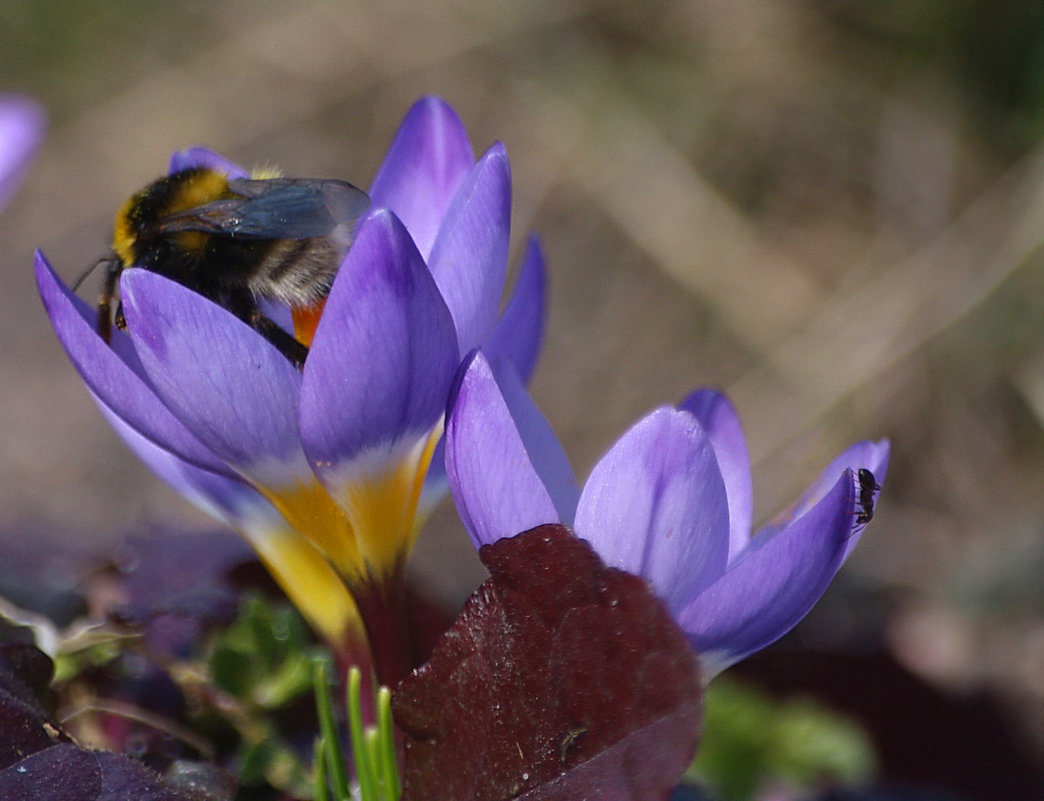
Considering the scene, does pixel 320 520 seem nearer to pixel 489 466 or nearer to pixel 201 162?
pixel 489 466

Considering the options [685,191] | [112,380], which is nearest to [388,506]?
[112,380]

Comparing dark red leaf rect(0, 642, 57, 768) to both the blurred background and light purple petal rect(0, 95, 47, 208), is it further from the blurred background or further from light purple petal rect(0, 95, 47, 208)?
the blurred background

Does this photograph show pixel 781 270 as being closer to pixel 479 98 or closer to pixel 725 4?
pixel 725 4

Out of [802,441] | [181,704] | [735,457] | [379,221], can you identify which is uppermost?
[379,221]

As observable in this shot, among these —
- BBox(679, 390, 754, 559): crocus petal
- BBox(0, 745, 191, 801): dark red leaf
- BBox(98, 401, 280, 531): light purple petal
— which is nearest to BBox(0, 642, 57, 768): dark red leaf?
BBox(0, 745, 191, 801): dark red leaf

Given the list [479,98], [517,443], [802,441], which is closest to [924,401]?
[802,441]

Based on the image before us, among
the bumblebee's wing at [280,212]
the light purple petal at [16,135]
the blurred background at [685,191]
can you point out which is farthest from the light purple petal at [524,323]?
the blurred background at [685,191]
